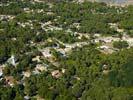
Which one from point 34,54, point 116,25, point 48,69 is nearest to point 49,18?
point 116,25

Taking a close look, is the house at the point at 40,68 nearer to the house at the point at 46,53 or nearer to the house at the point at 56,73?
the house at the point at 56,73

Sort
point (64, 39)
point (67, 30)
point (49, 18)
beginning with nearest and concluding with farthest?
point (64, 39), point (67, 30), point (49, 18)

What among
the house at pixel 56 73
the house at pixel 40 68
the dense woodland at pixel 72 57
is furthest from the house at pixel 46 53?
the house at pixel 56 73

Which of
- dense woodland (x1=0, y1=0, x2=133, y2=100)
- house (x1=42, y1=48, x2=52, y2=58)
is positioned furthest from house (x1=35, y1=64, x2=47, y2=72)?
house (x1=42, y1=48, x2=52, y2=58)

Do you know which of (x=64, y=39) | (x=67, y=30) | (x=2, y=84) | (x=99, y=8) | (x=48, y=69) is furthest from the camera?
(x=99, y=8)

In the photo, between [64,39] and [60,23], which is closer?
[64,39]

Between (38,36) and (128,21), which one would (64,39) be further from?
(128,21)

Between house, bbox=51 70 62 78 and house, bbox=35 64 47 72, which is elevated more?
house, bbox=51 70 62 78

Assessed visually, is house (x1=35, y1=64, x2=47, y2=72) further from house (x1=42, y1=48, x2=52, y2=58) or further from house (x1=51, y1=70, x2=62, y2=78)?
house (x1=42, y1=48, x2=52, y2=58)
